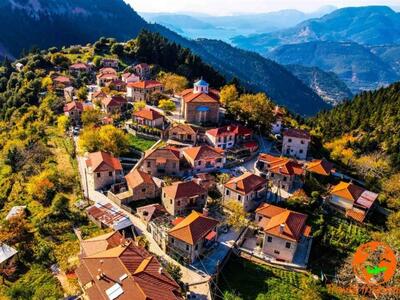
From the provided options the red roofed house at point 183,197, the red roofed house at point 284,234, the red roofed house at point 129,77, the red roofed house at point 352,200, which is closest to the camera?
the red roofed house at point 284,234

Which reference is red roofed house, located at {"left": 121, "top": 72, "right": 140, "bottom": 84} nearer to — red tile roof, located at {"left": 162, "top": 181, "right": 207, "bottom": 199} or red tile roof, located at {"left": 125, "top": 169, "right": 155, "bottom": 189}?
red tile roof, located at {"left": 125, "top": 169, "right": 155, "bottom": 189}

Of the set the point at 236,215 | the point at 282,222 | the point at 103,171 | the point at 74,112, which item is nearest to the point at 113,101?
the point at 74,112

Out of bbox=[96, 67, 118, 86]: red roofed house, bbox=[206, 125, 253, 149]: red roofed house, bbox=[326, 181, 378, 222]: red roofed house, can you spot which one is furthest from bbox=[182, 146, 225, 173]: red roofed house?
bbox=[96, 67, 118, 86]: red roofed house

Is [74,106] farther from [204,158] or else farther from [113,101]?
[204,158]

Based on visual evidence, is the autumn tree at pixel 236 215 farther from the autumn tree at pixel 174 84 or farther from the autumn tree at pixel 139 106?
the autumn tree at pixel 174 84

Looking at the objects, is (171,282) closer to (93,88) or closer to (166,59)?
(93,88)

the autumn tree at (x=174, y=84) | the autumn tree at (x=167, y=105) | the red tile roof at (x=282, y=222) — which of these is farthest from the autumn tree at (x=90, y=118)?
the red tile roof at (x=282, y=222)
